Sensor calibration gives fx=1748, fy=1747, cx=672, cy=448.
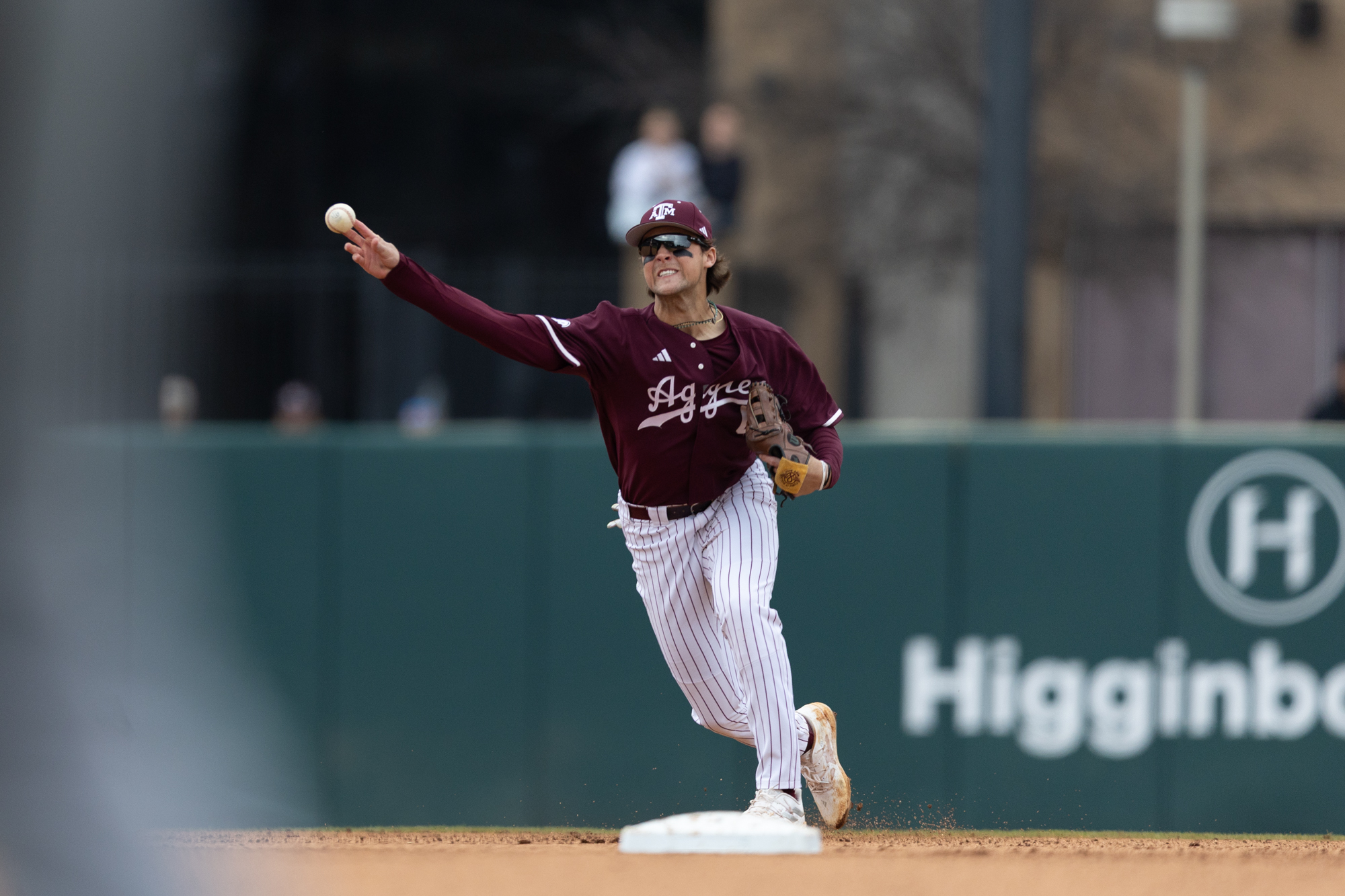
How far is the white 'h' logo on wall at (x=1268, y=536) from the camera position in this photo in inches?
319

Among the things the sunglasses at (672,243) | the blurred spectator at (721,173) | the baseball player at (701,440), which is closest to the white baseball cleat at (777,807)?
the baseball player at (701,440)

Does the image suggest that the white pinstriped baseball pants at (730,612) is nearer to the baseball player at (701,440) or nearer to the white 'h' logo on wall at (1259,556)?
the baseball player at (701,440)

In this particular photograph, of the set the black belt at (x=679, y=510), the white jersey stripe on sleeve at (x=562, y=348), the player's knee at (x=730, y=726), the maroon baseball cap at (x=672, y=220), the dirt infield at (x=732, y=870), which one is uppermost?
the maroon baseball cap at (x=672, y=220)

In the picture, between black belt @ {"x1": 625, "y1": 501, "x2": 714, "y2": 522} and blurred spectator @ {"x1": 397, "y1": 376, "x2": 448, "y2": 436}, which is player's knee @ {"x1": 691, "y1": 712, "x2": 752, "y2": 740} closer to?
black belt @ {"x1": 625, "y1": 501, "x2": 714, "y2": 522}

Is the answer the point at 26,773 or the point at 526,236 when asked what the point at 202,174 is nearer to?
the point at 526,236

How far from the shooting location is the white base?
5176 millimetres

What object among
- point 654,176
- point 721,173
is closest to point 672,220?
Answer: point 654,176

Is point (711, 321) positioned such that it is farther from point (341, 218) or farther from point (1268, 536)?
point (1268, 536)

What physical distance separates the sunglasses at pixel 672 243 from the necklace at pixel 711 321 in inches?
9.4

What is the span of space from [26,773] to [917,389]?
10539 mm

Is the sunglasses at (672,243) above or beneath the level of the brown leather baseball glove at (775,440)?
above

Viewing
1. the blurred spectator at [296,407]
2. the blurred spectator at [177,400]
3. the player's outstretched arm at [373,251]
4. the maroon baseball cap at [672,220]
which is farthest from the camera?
the blurred spectator at [296,407]

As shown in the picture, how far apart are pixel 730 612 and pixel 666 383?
0.74m

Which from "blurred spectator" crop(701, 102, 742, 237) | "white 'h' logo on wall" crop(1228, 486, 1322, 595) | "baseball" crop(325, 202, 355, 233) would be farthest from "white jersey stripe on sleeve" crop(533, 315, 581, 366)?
"blurred spectator" crop(701, 102, 742, 237)
